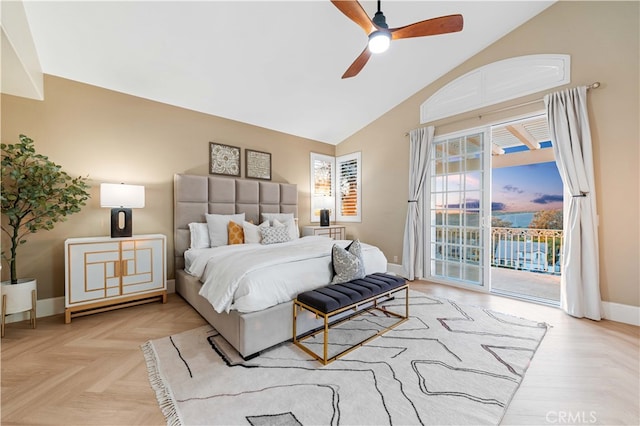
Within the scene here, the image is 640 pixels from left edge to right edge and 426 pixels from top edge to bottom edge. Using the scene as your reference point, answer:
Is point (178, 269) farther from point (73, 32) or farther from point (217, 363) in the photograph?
point (73, 32)

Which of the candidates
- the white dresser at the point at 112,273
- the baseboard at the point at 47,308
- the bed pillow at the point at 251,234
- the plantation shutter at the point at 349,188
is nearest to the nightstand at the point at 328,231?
the plantation shutter at the point at 349,188

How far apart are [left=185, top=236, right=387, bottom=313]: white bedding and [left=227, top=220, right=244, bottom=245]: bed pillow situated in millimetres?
701

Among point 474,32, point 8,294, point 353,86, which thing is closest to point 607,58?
point 474,32

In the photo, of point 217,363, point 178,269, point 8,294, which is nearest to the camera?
point 217,363

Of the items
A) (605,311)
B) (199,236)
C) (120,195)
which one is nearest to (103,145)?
(120,195)

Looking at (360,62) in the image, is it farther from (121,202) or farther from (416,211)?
(121,202)

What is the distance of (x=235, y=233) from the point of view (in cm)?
363

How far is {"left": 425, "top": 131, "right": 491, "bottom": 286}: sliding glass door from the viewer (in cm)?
378

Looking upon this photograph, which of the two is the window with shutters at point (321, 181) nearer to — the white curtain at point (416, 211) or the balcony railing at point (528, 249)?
the white curtain at point (416, 211)

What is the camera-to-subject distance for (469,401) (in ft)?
5.17

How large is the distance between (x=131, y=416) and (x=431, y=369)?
2001mm

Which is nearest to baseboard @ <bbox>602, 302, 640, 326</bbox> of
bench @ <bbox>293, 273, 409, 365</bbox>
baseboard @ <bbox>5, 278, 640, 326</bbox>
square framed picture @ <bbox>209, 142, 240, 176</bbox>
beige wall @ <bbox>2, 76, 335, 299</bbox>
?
baseboard @ <bbox>5, 278, 640, 326</bbox>

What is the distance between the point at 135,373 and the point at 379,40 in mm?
3266

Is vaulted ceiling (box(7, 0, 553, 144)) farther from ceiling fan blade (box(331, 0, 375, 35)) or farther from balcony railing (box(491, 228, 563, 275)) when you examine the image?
balcony railing (box(491, 228, 563, 275))
